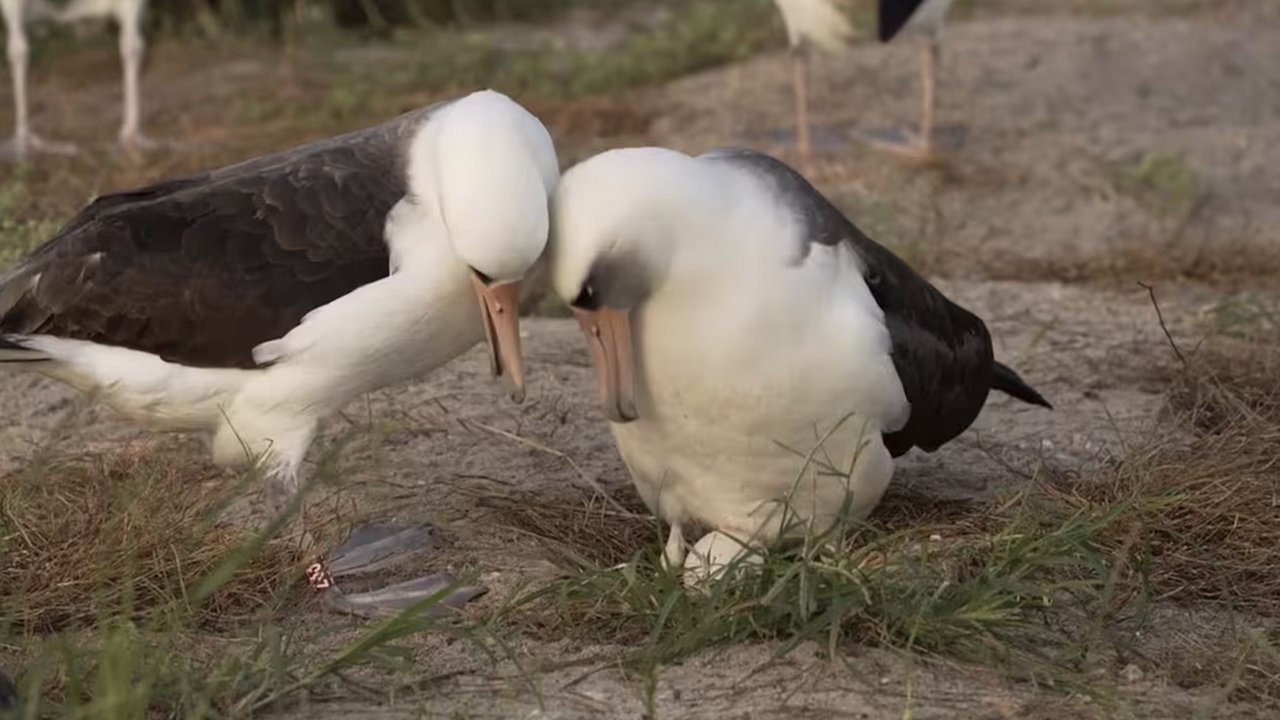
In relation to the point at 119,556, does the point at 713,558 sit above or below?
below

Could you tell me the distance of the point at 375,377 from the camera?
Answer: 4039 millimetres

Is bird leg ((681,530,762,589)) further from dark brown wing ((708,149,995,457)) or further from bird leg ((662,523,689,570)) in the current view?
dark brown wing ((708,149,995,457))

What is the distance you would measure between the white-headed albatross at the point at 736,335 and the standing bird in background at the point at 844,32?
177 inches

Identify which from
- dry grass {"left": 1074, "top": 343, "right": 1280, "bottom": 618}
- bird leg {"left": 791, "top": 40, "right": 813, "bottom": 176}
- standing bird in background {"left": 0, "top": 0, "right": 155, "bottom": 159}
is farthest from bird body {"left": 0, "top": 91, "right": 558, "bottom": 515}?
standing bird in background {"left": 0, "top": 0, "right": 155, "bottom": 159}

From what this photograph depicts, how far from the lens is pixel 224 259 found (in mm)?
4059

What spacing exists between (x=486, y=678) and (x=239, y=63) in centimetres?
784

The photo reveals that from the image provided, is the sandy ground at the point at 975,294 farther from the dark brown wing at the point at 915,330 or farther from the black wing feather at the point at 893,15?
Result: the black wing feather at the point at 893,15

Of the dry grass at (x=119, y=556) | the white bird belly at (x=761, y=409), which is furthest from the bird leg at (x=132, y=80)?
the white bird belly at (x=761, y=409)

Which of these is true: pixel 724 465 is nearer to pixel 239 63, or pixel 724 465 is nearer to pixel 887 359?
pixel 887 359

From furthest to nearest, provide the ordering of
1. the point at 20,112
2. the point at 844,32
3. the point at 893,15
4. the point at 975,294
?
the point at 844,32 → the point at 20,112 → the point at 893,15 → the point at 975,294

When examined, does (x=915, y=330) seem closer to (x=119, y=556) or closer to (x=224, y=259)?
(x=224, y=259)

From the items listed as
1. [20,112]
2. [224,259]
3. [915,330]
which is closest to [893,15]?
[20,112]

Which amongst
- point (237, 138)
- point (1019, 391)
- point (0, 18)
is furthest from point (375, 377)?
point (0, 18)

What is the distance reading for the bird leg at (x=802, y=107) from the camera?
27.4 ft
